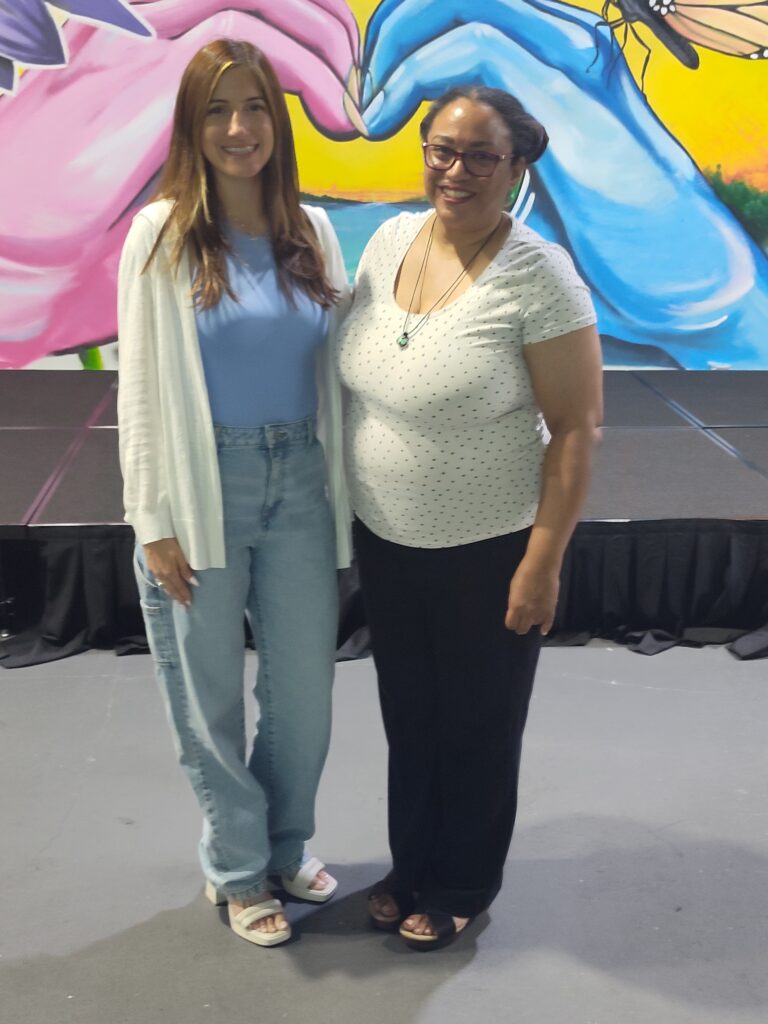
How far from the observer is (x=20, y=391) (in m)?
4.09

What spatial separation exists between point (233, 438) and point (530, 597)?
1.47ft

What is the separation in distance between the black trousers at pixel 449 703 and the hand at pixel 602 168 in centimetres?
305

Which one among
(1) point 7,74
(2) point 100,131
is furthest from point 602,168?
(1) point 7,74

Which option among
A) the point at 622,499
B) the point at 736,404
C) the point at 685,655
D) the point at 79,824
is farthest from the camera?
the point at 736,404

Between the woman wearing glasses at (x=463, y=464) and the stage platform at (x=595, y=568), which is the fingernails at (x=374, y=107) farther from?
the woman wearing glasses at (x=463, y=464)

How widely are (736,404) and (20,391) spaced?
254cm

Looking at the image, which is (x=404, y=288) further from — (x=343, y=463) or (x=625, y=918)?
(x=625, y=918)

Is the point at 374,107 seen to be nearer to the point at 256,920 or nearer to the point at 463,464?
the point at 463,464

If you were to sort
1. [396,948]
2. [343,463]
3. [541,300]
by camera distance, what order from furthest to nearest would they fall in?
[396,948] → [343,463] → [541,300]

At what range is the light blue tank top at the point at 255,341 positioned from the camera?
4.82ft

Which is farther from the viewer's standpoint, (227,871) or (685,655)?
(685,655)

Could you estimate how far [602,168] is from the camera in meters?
4.34

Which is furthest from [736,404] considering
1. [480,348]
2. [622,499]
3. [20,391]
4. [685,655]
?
[480,348]

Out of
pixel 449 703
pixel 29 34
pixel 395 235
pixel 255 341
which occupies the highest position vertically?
pixel 29 34
